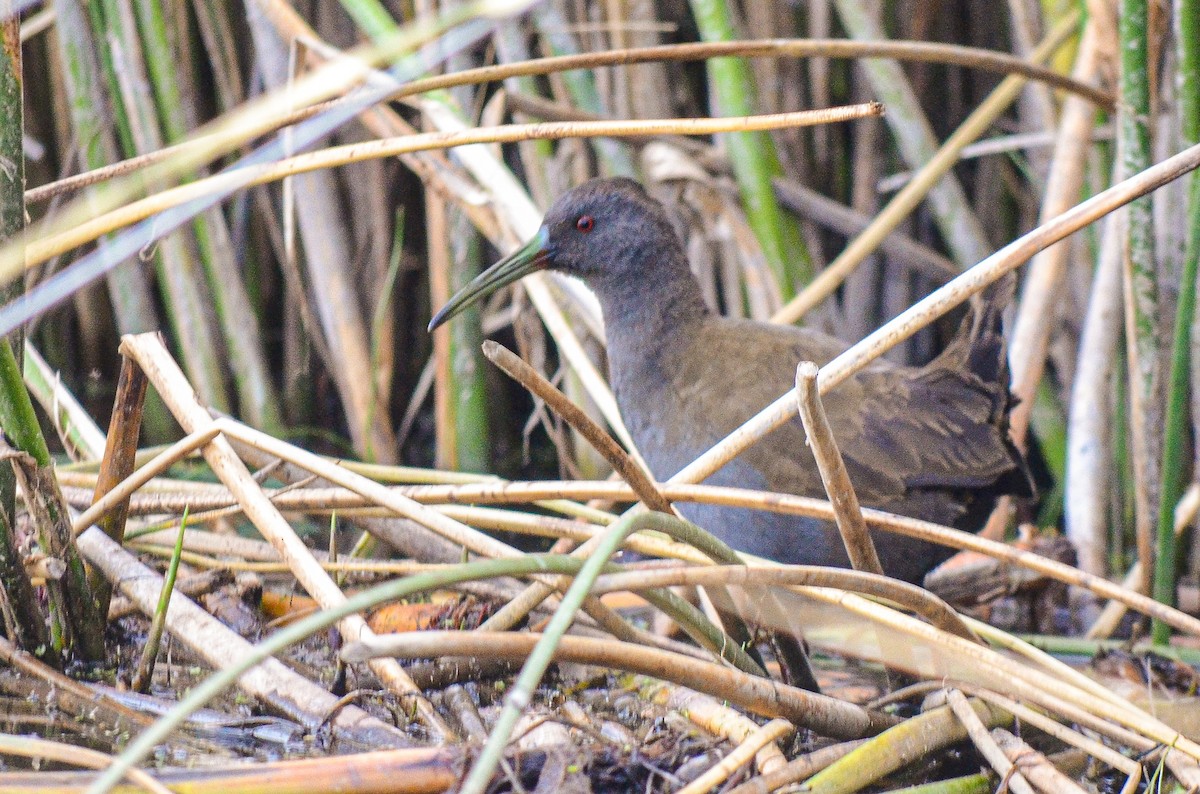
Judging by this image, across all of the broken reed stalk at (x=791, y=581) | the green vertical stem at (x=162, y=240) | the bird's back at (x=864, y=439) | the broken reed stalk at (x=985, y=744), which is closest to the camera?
the broken reed stalk at (x=791, y=581)

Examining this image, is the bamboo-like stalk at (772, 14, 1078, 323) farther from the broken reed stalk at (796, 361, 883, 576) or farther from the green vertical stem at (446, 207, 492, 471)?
the broken reed stalk at (796, 361, 883, 576)

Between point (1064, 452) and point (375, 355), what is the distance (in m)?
1.61

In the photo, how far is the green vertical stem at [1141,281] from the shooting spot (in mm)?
1885

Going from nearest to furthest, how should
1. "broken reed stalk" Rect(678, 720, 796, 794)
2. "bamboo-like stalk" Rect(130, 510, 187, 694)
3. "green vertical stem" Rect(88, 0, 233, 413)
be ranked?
"broken reed stalk" Rect(678, 720, 796, 794)
"bamboo-like stalk" Rect(130, 510, 187, 694)
"green vertical stem" Rect(88, 0, 233, 413)

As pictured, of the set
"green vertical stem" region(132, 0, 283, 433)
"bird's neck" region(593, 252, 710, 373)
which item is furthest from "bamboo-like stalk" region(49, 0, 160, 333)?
"bird's neck" region(593, 252, 710, 373)

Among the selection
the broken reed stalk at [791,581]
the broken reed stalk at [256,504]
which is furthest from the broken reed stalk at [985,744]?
the broken reed stalk at [256,504]

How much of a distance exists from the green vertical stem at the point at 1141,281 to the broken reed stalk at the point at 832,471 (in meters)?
0.88

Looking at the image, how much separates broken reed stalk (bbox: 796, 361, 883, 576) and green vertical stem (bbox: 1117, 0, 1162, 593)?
0.88 meters

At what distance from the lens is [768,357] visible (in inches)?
85.0

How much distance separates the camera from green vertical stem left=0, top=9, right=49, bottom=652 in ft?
4.07

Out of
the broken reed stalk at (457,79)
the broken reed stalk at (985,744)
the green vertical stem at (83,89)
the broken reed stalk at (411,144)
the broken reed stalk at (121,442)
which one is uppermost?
the green vertical stem at (83,89)

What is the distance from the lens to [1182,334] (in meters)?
1.76

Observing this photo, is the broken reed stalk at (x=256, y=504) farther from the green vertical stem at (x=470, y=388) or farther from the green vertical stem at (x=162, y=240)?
the green vertical stem at (x=470, y=388)

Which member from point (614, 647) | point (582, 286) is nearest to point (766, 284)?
point (582, 286)
